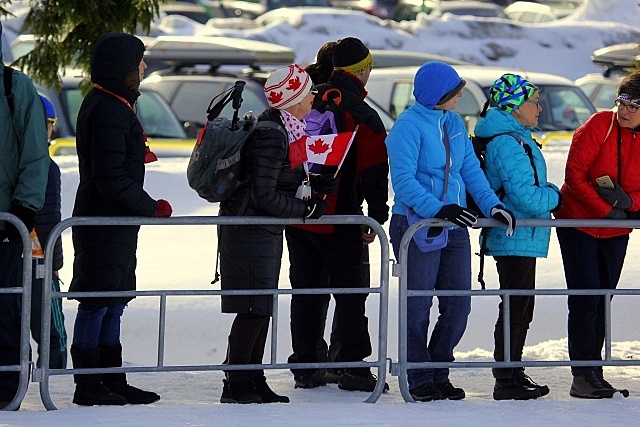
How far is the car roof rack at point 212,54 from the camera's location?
67.2ft

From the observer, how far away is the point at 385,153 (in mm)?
6781

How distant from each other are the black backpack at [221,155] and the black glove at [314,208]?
0.34 m

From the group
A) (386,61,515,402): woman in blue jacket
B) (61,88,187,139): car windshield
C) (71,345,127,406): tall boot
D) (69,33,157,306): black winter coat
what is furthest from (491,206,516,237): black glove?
(61,88,187,139): car windshield

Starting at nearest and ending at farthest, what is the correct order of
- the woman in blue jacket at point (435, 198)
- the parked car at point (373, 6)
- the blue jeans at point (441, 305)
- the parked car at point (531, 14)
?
the woman in blue jacket at point (435, 198) < the blue jeans at point (441, 305) < the parked car at point (531, 14) < the parked car at point (373, 6)

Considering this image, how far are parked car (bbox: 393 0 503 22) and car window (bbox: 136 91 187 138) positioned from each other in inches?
931

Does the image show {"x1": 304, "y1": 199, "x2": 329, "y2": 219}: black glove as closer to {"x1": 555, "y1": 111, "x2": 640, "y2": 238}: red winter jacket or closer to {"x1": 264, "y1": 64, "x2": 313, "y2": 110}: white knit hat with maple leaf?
{"x1": 264, "y1": 64, "x2": 313, "y2": 110}: white knit hat with maple leaf

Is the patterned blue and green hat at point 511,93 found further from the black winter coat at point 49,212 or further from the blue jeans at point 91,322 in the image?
the black winter coat at point 49,212

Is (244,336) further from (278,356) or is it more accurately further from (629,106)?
(278,356)

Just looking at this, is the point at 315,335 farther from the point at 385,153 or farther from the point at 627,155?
the point at 627,155

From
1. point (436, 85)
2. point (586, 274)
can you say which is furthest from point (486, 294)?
point (436, 85)

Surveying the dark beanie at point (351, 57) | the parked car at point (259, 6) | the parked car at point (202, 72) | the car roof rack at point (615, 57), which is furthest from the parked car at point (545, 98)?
the parked car at point (259, 6)

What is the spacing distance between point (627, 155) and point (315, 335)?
6.02 ft

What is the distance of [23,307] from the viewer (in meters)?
6.03

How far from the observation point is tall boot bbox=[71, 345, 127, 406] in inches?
251
